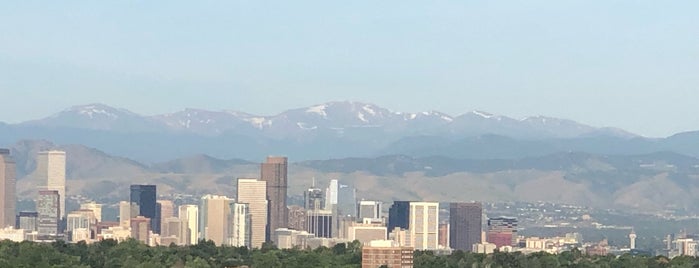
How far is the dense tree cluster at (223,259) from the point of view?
261ft

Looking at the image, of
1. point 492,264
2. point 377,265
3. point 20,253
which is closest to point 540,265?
point 492,264

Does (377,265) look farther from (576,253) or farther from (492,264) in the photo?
(576,253)

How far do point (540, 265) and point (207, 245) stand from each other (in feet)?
82.2

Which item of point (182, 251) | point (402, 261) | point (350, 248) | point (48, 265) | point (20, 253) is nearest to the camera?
point (48, 265)

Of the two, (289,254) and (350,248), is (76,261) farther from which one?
(350,248)

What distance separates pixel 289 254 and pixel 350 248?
11545mm

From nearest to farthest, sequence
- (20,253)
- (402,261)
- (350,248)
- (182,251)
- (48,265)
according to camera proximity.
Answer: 1. (48,265)
2. (20,253)
3. (402,261)
4. (182,251)
5. (350,248)

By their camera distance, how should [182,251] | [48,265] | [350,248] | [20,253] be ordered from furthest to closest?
[350,248], [182,251], [20,253], [48,265]

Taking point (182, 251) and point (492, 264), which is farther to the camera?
point (182, 251)

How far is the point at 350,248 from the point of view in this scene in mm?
106000

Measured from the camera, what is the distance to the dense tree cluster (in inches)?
3137

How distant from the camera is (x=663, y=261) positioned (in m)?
95.5

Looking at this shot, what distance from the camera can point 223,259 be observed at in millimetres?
91750

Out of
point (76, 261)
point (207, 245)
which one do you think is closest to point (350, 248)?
point (207, 245)
